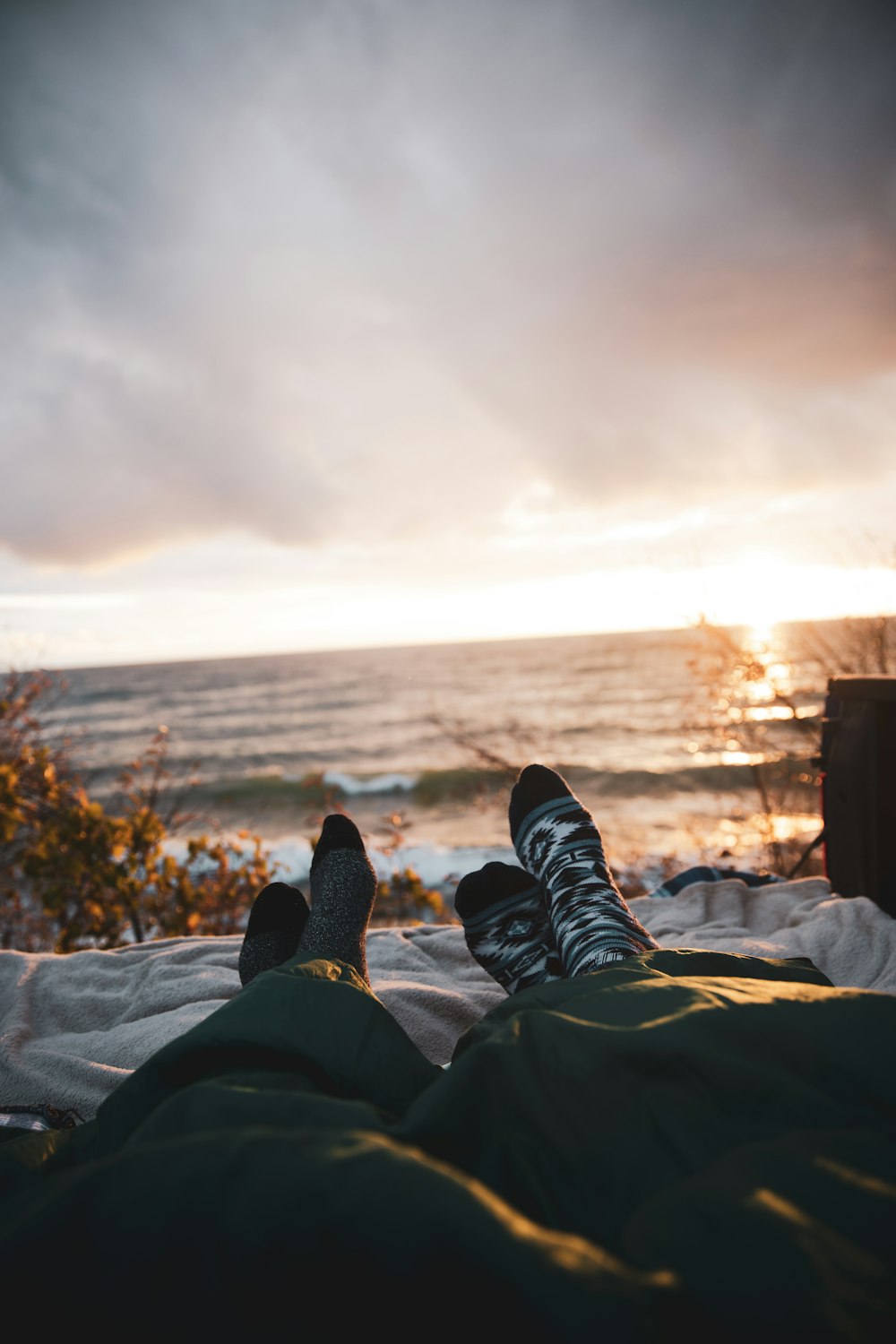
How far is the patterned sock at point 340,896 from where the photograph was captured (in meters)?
1.29

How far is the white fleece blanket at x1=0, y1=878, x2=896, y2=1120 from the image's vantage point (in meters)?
1.18

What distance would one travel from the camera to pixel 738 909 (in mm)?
1794

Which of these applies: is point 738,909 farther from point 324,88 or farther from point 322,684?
point 322,684

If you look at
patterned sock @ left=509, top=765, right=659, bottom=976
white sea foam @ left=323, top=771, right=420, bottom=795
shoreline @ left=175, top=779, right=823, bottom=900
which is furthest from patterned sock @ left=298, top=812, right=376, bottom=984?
white sea foam @ left=323, top=771, right=420, bottom=795

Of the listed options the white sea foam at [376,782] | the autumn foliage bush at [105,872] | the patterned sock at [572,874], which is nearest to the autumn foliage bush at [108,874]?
the autumn foliage bush at [105,872]

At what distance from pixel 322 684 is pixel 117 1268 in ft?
72.8

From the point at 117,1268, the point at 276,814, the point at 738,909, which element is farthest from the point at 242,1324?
the point at 276,814

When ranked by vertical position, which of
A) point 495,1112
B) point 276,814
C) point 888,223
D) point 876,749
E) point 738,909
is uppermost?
point 888,223

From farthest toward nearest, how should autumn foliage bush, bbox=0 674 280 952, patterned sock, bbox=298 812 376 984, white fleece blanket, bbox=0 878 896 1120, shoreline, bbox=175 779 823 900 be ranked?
shoreline, bbox=175 779 823 900, autumn foliage bush, bbox=0 674 280 952, patterned sock, bbox=298 812 376 984, white fleece blanket, bbox=0 878 896 1120

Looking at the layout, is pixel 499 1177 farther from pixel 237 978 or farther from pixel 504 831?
pixel 504 831

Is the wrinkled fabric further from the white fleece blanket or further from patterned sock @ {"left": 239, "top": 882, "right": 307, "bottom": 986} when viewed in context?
patterned sock @ {"left": 239, "top": 882, "right": 307, "bottom": 986}

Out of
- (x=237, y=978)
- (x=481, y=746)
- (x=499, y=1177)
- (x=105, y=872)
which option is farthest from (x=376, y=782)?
(x=499, y=1177)

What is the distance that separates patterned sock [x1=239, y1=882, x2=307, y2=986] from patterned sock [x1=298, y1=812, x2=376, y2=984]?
66mm

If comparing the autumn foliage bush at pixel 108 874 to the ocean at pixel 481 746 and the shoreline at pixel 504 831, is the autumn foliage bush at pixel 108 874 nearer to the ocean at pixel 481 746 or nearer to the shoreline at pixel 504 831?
the ocean at pixel 481 746
